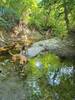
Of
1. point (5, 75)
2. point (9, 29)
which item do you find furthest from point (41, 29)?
point (5, 75)

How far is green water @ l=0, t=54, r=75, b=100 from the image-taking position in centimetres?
928

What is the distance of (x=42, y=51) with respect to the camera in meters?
16.5

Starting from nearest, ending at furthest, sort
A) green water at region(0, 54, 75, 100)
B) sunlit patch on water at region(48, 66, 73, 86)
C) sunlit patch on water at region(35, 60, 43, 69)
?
green water at region(0, 54, 75, 100) < sunlit patch on water at region(48, 66, 73, 86) < sunlit patch on water at region(35, 60, 43, 69)

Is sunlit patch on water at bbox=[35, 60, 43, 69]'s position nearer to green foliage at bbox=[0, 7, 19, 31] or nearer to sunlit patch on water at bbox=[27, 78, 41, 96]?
sunlit patch on water at bbox=[27, 78, 41, 96]

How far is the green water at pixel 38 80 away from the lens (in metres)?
9.28

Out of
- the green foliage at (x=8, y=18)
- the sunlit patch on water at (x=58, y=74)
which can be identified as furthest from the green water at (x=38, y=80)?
the green foliage at (x=8, y=18)

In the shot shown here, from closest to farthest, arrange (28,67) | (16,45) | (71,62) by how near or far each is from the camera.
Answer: (28,67), (71,62), (16,45)

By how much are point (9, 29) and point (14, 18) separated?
2643 millimetres

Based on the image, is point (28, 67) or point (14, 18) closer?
point (28, 67)

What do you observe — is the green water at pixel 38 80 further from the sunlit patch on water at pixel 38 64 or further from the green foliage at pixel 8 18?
the green foliage at pixel 8 18

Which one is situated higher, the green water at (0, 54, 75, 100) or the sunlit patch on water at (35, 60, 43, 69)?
the green water at (0, 54, 75, 100)

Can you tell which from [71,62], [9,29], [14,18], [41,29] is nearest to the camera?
[71,62]

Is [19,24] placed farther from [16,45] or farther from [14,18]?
[16,45]

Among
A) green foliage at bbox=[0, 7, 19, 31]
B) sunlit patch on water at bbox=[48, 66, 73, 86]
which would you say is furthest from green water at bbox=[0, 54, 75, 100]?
green foliage at bbox=[0, 7, 19, 31]
